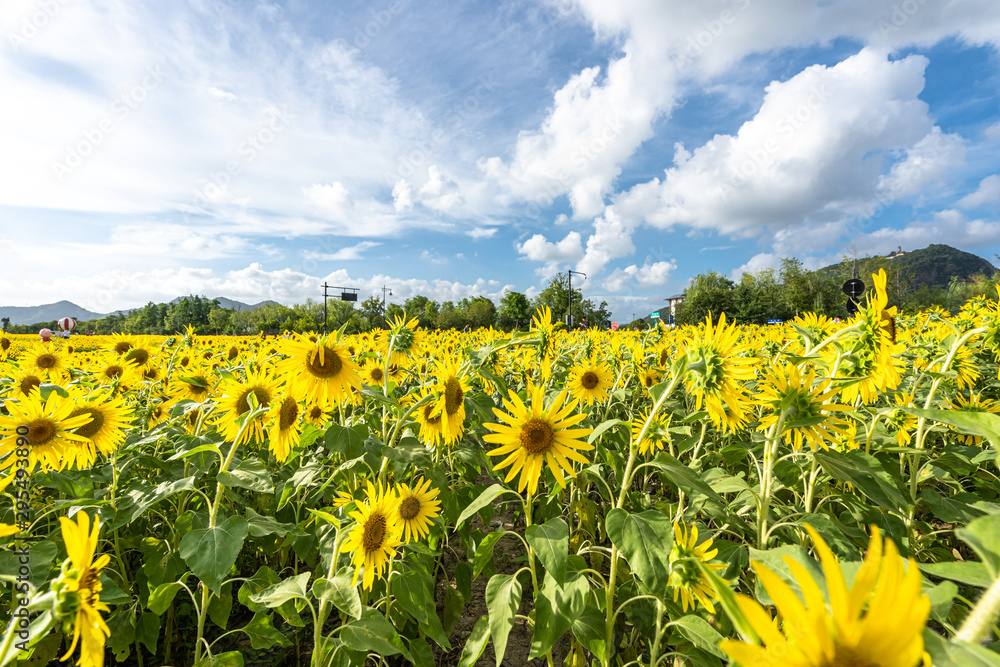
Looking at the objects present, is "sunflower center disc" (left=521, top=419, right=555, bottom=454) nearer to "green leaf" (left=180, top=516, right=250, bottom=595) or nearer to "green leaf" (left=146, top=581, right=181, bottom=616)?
"green leaf" (left=180, top=516, right=250, bottom=595)

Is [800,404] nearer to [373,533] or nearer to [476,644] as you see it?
[476,644]

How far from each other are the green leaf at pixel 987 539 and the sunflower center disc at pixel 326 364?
244 centimetres

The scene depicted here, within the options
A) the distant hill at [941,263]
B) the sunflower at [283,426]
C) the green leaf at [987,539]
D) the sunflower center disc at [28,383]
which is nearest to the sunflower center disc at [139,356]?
the sunflower center disc at [28,383]

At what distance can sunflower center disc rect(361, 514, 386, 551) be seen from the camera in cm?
182

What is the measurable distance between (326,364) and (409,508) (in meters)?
0.93

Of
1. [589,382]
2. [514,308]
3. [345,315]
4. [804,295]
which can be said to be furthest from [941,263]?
[589,382]

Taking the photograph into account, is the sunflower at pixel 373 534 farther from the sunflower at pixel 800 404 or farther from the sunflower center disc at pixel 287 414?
the sunflower at pixel 800 404

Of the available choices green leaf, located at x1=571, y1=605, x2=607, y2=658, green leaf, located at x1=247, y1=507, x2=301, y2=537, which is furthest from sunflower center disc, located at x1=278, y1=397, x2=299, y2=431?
green leaf, located at x1=571, y1=605, x2=607, y2=658

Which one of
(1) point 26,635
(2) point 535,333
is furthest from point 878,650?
(2) point 535,333

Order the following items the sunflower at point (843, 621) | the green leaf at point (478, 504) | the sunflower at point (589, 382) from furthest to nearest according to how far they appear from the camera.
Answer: the sunflower at point (589, 382) → the green leaf at point (478, 504) → the sunflower at point (843, 621)

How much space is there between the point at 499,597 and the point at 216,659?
1.12 metres

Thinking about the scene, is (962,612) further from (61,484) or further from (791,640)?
(61,484)

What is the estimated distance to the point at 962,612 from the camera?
1.78 metres

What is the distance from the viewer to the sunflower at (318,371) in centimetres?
241
